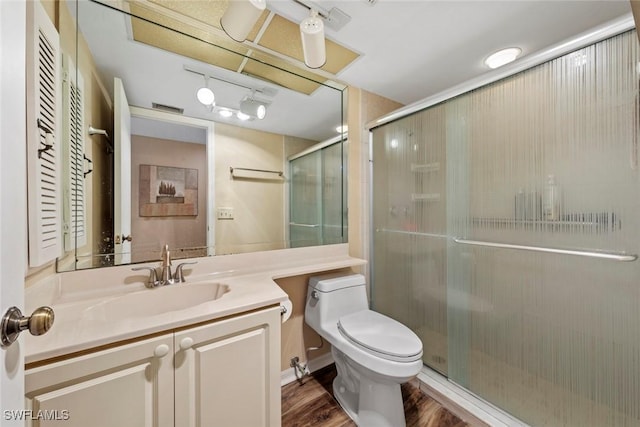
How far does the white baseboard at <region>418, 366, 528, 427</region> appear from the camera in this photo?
1292mm

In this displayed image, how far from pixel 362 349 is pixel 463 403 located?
0.75 m

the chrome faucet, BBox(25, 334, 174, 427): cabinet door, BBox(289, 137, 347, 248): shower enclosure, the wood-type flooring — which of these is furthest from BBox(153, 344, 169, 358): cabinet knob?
BBox(289, 137, 347, 248): shower enclosure

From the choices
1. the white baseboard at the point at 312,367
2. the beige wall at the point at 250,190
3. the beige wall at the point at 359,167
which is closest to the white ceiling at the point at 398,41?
the beige wall at the point at 250,190

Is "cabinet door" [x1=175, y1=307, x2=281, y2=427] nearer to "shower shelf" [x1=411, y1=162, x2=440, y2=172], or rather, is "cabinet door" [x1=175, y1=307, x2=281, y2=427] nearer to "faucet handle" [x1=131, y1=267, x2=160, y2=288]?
"faucet handle" [x1=131, y1=267, x2=160, y2=288]

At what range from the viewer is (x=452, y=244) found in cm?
153

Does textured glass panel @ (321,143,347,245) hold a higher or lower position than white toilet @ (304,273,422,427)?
higher

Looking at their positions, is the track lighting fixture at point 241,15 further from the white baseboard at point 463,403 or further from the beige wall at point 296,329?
the white baseboard at point 463,403

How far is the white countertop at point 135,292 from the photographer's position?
73 centimetres

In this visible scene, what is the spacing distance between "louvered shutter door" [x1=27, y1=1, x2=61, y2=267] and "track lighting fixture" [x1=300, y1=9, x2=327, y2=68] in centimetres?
91

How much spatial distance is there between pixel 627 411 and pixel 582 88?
52.2 inches

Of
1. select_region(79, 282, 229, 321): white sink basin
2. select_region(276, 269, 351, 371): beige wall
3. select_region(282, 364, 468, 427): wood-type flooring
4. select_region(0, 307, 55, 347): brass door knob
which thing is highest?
select_region(0, 307, 55, 347): brass door knob

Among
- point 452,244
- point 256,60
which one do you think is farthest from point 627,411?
point 256,60

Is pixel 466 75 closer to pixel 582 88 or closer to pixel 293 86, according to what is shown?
pixel 582 88

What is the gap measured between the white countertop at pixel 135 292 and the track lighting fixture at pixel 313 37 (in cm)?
111
